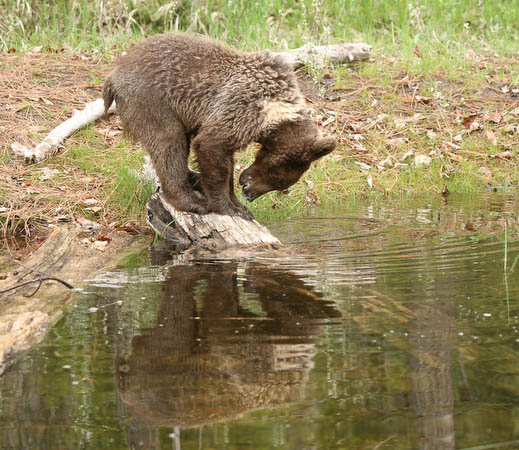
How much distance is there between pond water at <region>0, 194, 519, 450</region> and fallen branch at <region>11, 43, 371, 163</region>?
7.66ft

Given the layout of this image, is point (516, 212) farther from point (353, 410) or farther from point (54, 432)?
point (54, 432)

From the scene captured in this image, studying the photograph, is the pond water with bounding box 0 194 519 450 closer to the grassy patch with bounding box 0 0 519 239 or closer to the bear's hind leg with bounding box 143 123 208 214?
the bear's hind leg with bounding box 143 123 208 214

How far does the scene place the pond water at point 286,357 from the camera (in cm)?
330

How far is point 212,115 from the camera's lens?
6773 mm

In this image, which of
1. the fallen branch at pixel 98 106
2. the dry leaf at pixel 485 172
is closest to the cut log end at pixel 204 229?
the fallen branch at pixel 98 106

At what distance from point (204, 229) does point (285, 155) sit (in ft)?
3.08

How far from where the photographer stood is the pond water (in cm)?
330

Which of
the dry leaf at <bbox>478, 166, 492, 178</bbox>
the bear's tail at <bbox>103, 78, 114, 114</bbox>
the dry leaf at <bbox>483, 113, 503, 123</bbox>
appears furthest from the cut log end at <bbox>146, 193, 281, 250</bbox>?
the dry leaf at <bbox>483, 113, 503, 123</bbox>

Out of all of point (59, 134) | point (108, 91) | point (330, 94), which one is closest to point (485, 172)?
point (330, 94)

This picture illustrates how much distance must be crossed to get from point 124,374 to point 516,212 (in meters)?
5.17

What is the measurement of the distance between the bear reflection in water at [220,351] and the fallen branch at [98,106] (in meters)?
2.59

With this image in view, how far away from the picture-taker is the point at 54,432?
3307mm

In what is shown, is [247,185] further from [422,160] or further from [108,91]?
[422,160]

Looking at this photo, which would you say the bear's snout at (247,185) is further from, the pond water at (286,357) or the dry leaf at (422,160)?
the dry leaf at (422,160)
